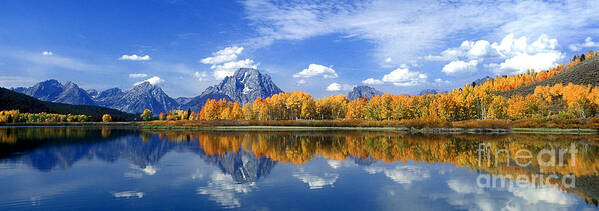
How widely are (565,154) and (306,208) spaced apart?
34638mm

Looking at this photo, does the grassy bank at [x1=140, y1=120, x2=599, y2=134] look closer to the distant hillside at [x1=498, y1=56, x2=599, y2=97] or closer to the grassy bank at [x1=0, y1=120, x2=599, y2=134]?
the grassy bank at [x1=0, y1=120, x2=599, y2=134]

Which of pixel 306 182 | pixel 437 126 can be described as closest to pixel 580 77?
pixel 437 126

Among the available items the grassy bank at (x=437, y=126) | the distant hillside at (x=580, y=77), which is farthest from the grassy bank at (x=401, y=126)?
the distant hillside at (x=580, y=77)

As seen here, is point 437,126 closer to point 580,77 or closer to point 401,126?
point 401,126

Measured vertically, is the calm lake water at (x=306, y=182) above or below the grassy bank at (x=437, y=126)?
below

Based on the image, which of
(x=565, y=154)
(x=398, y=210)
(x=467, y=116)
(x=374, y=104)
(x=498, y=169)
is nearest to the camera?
(x=398, y=210)

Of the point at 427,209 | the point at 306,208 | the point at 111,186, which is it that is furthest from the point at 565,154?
the point at 111,186

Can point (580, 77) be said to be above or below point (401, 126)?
above

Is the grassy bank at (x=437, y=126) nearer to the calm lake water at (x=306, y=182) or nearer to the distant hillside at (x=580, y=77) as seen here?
the calm lake water at (x=306, y=182)

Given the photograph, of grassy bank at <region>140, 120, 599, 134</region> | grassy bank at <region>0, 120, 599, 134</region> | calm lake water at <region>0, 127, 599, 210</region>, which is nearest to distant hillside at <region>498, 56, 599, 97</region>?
Result: grassy bank at <region>0, 120, 599, 134</region>

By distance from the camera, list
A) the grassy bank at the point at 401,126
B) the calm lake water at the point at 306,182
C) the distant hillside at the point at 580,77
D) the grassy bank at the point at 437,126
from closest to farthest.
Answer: the calm lake water at the point at 306,182
the grassy bank at the point at 437,126
the grassy bank at the point at 401,126
the distant hillside at the point at 580,77

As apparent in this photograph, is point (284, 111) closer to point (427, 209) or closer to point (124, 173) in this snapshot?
point (124, 173)

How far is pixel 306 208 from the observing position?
1703cm

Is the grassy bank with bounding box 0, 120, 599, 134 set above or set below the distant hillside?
below
